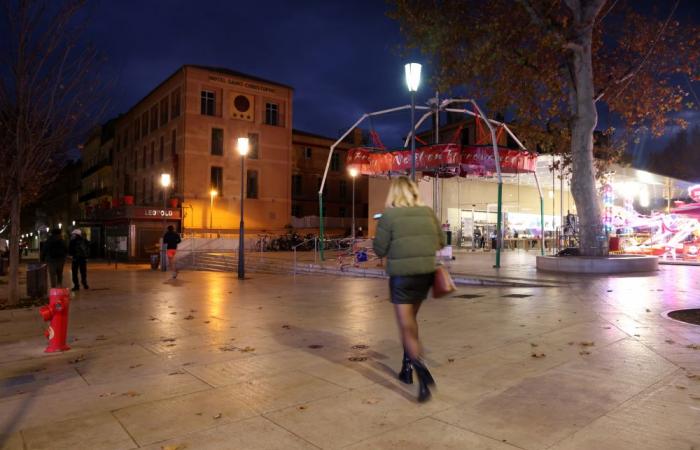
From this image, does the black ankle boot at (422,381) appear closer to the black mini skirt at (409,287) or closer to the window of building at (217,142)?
the black mini skirt at (409,287)

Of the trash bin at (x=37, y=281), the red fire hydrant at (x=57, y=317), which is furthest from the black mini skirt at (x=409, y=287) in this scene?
the trash bin at (x=37, y=281)

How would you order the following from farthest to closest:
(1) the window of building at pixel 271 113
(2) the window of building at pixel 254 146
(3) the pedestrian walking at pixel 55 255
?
(1) the window of building at pixel 271 113
(2) the window of building at pixel 254 146
(3) the pedestrian walking at pixel 55 255

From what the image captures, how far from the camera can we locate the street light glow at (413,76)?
13.3 metres

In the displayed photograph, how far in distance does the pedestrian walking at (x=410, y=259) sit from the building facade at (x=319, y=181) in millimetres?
38301

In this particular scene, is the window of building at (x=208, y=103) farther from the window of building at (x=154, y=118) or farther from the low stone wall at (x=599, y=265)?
the low stone wall at (x=599, y=265)

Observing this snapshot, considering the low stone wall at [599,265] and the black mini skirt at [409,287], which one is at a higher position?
the black mini skirt at [409,287]

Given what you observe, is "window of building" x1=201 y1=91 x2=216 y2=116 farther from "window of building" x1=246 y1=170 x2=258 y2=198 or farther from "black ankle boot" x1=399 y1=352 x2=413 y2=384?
"black ankle boot" x1=399 y1=352 x2=413 y2=384

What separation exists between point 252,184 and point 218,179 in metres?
2.65

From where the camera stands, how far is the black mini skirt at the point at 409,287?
14.3ft

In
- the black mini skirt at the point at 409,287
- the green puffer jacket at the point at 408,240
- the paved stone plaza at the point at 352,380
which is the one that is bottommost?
the paved stone plaza at the point at 352,380

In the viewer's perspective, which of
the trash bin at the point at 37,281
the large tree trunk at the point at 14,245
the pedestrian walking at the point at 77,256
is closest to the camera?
the large tree trunk at the point at 14,245

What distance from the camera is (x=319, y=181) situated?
4597 cm

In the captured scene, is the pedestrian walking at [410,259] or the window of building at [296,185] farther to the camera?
the window of building at [296,185]

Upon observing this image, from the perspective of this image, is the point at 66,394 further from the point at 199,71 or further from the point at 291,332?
the point at 199,71
